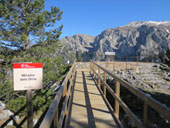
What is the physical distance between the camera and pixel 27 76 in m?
2.53

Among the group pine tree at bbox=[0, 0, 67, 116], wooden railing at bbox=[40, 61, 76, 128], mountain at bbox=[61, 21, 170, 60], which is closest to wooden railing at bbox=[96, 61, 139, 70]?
pine tree at bbox=[0, 0, 67, 116]

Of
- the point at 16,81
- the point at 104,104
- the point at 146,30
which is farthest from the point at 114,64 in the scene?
the point at 146,30

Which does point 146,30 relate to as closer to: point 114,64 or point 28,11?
point 114,64

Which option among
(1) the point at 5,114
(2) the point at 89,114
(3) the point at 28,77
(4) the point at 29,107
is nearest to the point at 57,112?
(4) the point at 29,107

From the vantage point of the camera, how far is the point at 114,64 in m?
22.2

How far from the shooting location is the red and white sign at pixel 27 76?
244 cm

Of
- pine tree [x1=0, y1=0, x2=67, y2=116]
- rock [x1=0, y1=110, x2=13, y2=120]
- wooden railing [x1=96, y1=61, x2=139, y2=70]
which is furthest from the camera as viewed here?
wooden railing [x1=96, y1=61, x2=139, y2=70]

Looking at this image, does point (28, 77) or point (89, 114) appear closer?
point (28, 77)

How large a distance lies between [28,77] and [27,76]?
1.0 inches

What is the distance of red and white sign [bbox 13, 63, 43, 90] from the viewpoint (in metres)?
2.44

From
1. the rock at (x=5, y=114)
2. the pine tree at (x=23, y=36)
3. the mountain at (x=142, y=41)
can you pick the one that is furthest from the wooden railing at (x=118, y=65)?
the mountain at (x=142, y=41)

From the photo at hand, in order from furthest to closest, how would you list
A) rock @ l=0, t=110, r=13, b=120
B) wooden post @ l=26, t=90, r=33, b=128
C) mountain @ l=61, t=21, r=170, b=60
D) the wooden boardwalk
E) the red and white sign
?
1. mountain @ l=61, t=21, r=170, b=60
2. rock @ l=0, t=110, r=13, b=120
3. the wooden boardwalk
4. wooden post @ l=26, t=90, r=33, b=128
5. the red and white sign

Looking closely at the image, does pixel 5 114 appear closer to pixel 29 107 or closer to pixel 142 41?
pixel 29 107

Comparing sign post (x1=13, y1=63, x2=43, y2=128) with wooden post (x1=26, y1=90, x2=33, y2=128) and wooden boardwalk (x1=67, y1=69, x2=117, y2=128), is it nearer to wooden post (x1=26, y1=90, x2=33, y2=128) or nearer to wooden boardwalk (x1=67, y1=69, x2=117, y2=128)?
wooden post (x1=26, y1=90, x2=33, y2=128)
